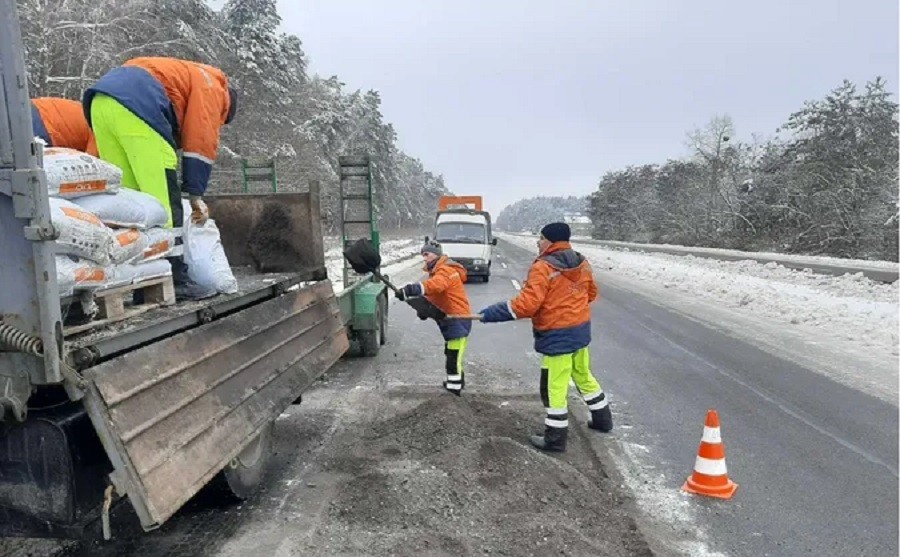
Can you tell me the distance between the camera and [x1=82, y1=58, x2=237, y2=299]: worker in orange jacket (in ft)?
12.9

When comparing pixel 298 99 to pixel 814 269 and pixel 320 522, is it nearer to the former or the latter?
pixel 814 269

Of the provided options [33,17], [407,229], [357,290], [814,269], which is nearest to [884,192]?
[814,269]

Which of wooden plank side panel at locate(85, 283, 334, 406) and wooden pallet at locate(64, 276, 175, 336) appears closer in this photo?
wooden plank side panel at locate(85, 283, 334, 406)

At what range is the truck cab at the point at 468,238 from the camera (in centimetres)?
1988

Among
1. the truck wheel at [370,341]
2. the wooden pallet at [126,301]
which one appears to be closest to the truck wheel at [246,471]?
the wooden pallet at [126,301]

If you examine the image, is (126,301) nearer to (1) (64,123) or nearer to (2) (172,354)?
(2) (172,354)

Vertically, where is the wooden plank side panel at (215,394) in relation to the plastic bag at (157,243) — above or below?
below

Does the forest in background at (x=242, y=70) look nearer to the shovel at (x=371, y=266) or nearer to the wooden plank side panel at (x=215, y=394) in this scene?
the shovel at (x=371, y=266)

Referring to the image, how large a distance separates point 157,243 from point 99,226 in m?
0.74

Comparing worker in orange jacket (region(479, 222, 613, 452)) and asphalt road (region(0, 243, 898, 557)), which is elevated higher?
worker in orange jacket (region(479, 222, 613, 452))

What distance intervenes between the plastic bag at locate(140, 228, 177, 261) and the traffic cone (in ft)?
12.0

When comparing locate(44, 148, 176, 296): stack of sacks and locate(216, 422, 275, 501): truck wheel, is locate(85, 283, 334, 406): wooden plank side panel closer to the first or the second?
locate(44, 148, 176, 296): stack of sacks

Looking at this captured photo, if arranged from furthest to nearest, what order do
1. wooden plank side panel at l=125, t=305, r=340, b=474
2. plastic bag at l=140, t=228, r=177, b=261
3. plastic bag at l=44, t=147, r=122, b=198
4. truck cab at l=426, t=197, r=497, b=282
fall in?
truck cab at l=426, t=197, r=497, b=282
plastic bag at l=140, t=228, r=177, b=261
plastic bag at l=44, t=147, r=122, b=198
wooden plank side panel at l=125, t=305, r=340, b=474

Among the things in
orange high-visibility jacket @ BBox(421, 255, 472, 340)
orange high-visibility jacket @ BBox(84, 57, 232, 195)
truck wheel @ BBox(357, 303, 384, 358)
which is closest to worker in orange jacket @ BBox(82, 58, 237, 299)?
orange high-visibility jacket @ BBox(84, 57, 232, 195)
